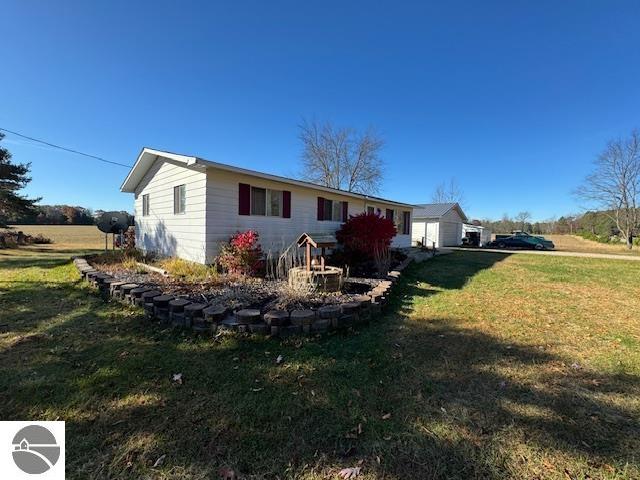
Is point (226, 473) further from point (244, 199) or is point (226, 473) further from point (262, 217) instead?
point (262, 217)

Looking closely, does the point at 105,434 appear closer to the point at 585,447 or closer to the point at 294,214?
the point at 585,447

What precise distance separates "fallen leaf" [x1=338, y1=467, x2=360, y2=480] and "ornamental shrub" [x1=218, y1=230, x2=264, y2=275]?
5.61m

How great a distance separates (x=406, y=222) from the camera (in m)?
19.2

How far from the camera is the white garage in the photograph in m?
24.2

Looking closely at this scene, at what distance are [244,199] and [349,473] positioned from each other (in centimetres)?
772

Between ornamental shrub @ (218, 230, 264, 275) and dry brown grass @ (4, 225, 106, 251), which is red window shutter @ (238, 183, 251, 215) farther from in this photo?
dry brown grass @ (4, 225, 106, 251)

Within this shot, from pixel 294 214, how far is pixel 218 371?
300 inches

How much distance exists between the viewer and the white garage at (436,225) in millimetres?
24203

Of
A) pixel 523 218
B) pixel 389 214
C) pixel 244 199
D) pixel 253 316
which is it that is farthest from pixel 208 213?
pixel 523 218

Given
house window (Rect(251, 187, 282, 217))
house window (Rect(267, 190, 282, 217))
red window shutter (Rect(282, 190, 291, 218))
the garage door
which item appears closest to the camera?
house window (Rect(251, 187, 282, 217))

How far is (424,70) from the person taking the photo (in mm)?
12078

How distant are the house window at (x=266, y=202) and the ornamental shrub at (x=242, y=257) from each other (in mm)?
1839

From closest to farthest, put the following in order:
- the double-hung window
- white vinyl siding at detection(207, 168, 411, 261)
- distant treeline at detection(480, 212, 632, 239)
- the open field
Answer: white vinyl siding at detection(207, 168, 411, 261) → the double-hung window → the open field → distant treeline at detection(480, 212, 632, 239)

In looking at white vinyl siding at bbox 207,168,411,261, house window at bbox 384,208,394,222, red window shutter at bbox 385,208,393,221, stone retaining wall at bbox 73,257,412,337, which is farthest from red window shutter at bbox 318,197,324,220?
stone retaining wall at bbox 73,257,412,337
